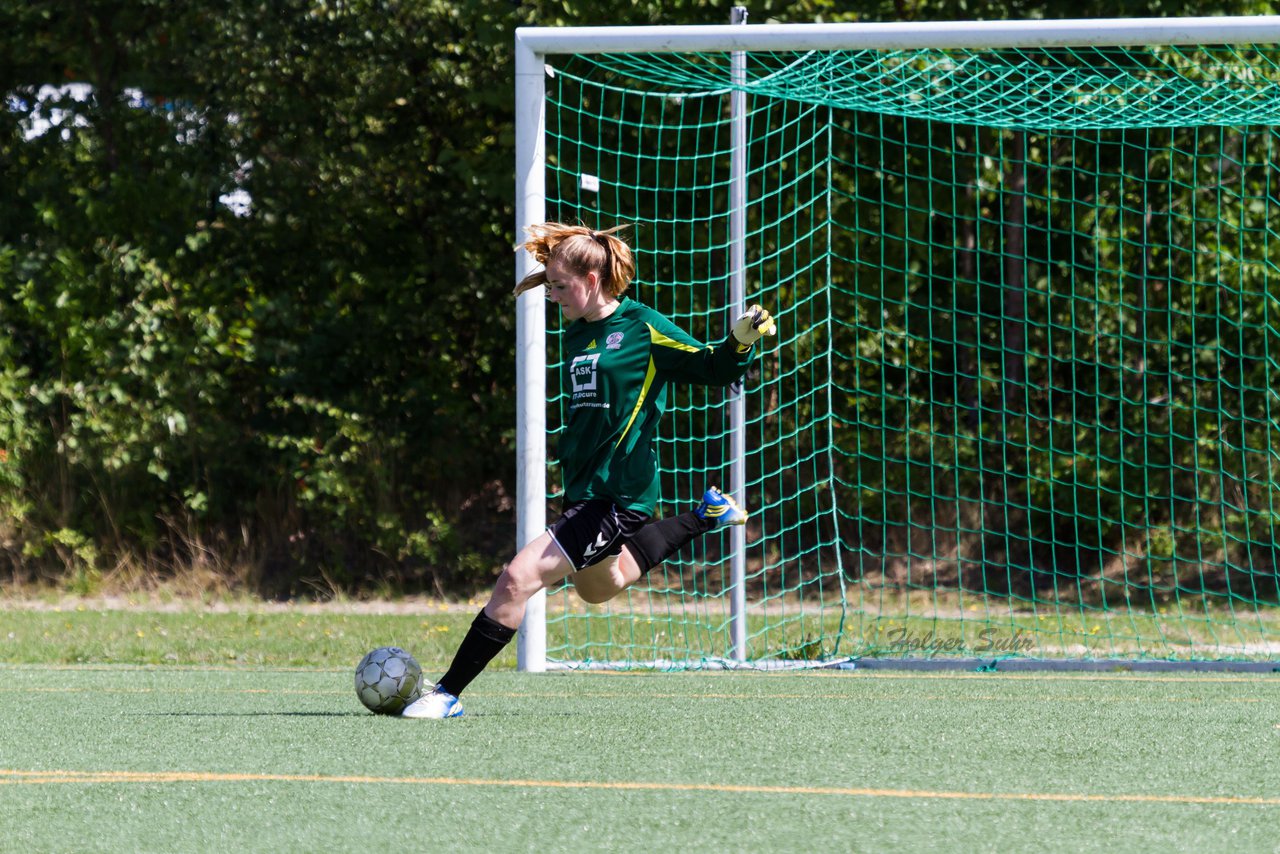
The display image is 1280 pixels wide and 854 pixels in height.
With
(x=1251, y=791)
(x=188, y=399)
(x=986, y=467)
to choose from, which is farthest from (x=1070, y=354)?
(x=1251, y=791)

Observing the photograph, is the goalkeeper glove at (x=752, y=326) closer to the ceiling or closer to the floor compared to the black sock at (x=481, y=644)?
closer to the ceiling

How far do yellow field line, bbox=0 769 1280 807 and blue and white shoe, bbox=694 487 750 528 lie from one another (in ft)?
5.08

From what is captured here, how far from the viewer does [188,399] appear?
12.8 meters

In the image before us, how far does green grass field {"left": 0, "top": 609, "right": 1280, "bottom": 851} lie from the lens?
346cm

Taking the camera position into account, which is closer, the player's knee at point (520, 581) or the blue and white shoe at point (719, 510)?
the player's knee at point (520, 581)

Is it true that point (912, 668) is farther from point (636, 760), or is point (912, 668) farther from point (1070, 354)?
point (1070, 354)

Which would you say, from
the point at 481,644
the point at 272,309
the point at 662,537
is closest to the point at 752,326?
the point at 662,537

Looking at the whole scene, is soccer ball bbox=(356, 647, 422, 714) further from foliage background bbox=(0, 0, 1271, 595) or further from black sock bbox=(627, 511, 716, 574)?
foliage background bbox=(0, 0, 1271, 595)

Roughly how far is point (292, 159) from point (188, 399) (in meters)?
2.24

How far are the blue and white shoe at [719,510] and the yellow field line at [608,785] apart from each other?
5.08 ft

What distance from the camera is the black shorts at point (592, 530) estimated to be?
5.23 m

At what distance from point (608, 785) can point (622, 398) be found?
5.23ft

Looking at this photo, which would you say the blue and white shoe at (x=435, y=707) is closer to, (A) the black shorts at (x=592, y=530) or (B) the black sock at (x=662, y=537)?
(A) the black shorts at (x=592, y=530)

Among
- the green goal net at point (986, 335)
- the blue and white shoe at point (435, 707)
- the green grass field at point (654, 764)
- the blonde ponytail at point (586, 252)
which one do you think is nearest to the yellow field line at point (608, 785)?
the green grass field at point (654, 764)
